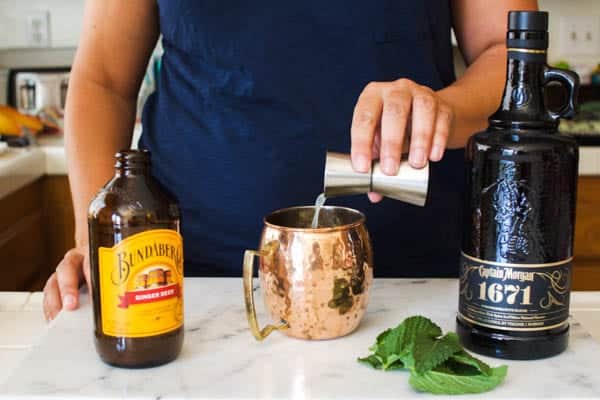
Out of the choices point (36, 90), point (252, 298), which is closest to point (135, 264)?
point (252, 298)

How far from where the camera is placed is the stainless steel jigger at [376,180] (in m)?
0.79

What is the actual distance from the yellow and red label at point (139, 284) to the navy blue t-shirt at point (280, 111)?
15.5 inches

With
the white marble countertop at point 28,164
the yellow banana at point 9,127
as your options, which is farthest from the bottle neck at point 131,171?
the yellow banana at point 9,127

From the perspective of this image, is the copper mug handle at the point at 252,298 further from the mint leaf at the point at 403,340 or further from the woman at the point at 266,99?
the woman at the point at 266,99

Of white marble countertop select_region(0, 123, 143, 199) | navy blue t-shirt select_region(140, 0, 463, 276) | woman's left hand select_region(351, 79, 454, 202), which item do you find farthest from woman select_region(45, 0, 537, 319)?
white marble countertop select_region(0, 123, 143, 199)

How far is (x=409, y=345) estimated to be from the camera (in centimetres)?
73

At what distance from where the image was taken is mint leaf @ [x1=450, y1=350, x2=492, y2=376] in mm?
691

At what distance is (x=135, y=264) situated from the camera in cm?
71

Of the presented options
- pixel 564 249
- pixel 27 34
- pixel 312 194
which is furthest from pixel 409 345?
pixel 27 34

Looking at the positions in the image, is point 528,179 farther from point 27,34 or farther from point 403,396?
point 27,34

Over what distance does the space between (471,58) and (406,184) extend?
468 mm

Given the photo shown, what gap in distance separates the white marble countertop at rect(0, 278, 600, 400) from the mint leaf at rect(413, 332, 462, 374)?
2 cm

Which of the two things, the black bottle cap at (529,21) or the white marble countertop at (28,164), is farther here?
the white marble countertop at (28,164)

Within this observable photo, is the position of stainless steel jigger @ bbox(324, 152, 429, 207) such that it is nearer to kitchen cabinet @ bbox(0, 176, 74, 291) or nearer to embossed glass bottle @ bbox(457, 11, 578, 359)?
embossed glass bottle @ bbox(457, 11, 578, 359)
